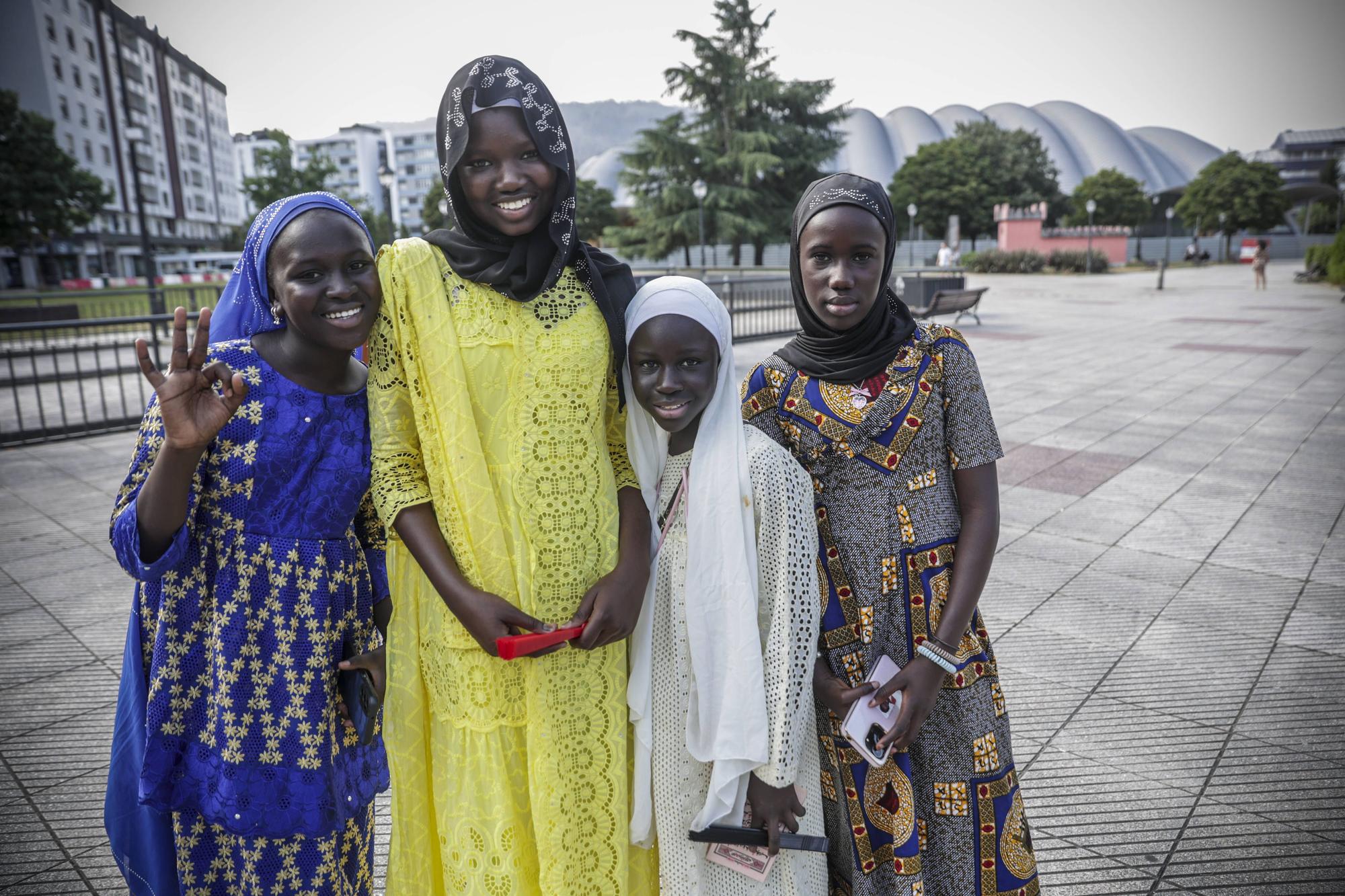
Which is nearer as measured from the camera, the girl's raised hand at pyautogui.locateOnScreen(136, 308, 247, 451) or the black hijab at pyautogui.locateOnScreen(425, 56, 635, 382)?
the girl's raised hand at pyautogui.locateOnScreen(136, 308, 247, 451)

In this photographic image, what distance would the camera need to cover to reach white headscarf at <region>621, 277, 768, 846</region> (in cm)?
159

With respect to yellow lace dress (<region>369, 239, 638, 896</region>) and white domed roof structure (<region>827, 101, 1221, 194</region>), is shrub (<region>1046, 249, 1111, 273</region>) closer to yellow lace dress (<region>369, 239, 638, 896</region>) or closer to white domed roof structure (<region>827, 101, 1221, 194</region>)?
yellow lace dress (<region>369, 239, 638, 896</region>)

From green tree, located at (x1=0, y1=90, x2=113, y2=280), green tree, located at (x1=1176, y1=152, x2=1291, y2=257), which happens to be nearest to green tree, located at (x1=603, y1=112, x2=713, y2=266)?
green tree, located at (x1=0, y1=90, x2=113, y2=280)

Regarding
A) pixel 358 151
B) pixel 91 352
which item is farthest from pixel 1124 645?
pixel 358 151

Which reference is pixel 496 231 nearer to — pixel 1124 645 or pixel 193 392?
pixel 193 392

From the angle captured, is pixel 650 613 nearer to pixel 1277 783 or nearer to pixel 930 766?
pixel 930 766

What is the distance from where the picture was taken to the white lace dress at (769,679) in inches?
64.2

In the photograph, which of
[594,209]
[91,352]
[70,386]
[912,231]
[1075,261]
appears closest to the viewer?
[70,386]

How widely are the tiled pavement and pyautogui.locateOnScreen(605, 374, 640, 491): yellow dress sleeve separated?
5.60 feet

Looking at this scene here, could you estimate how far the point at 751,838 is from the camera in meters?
1.62

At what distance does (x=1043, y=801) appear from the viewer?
8.77 feet

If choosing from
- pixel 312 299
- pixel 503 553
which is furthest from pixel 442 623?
pixel 312 299

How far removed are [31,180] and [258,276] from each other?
113 ft

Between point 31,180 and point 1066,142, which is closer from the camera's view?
point 31,180
